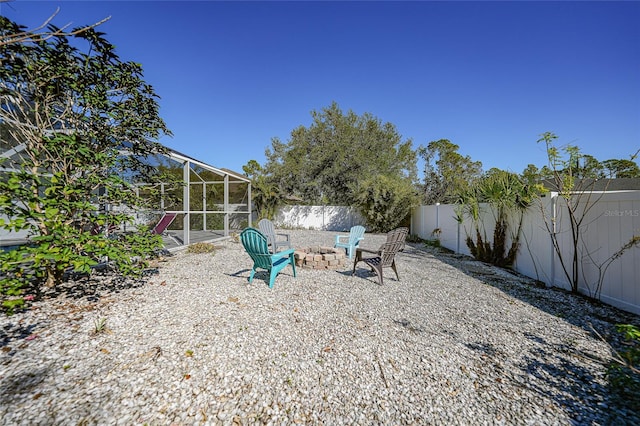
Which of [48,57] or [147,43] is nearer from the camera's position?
[48,57]

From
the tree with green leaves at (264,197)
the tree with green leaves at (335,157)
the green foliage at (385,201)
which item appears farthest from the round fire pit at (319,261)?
the tree with green leaves at (335,157)

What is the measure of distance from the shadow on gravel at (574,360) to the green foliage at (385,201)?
8.41m

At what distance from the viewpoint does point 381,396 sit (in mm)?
1690

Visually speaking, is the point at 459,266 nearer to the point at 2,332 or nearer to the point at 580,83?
the point at 580,83

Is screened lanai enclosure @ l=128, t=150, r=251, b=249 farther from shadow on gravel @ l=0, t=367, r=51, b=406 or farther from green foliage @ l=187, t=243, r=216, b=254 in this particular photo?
shadow on gravel @ l=0, t=367, r=51, b=406

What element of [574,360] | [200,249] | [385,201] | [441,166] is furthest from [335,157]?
[574,360]

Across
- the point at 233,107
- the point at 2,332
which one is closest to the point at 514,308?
the point at 2,332

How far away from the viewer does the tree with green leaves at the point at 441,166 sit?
17.5 metres

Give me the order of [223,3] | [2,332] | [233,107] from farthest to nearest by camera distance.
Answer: [233,107]
[223,3]
[2,332]

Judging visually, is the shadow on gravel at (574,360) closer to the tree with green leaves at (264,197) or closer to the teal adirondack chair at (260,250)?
the teal adirondack chair at (260,250)

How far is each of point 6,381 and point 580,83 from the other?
1153cm

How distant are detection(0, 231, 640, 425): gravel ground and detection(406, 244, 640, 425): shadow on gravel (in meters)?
0.01

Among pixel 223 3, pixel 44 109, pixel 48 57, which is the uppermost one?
pixel 223 3

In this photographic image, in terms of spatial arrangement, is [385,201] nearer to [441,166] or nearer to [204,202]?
[441,166]
